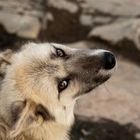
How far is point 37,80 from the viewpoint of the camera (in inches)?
201

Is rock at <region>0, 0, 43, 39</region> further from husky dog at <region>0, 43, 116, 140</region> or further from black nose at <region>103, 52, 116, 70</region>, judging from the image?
black nose at <region>103, 52, 116, 70</region>

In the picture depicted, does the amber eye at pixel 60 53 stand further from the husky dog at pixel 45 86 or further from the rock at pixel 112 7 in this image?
the rock at pixel 112 7

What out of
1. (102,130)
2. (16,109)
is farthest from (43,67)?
(102,130)

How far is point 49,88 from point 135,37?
299 cm

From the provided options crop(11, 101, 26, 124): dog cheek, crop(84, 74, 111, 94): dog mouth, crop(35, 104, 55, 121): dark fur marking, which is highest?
crop(11, 101, 26, 124): dog cheek

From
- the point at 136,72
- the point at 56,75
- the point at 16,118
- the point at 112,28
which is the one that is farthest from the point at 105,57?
the point at 112,28

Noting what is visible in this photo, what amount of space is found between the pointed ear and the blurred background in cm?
180

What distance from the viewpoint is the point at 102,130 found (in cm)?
678

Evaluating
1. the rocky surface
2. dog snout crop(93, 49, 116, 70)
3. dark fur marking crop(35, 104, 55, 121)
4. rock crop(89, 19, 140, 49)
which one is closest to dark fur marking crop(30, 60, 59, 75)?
dark fur marking crop(35, 104, 55, 121)

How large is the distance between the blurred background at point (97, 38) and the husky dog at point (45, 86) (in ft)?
4.41

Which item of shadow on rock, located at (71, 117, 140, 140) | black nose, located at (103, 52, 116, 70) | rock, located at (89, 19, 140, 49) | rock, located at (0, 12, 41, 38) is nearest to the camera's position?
black nose, located at (103, 52, 116, 70)

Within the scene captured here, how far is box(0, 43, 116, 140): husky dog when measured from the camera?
16.2 feet

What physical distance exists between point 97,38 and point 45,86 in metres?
3.16

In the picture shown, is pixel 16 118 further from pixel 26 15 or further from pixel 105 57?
pixel 26 15
